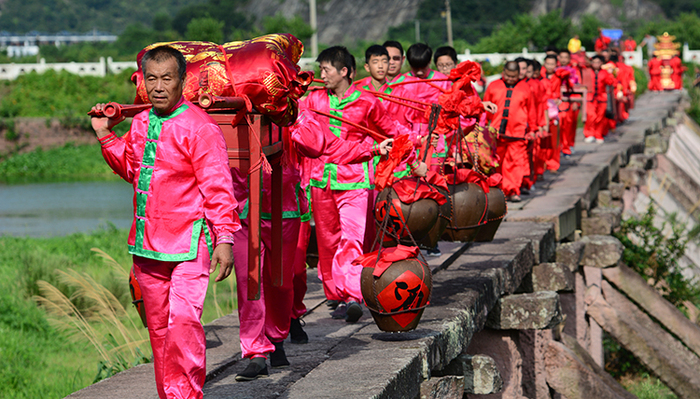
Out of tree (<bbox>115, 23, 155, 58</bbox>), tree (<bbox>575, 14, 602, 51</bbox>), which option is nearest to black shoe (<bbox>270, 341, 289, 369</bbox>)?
tree (<bbox>575, 14, 602, 51</bbox>)

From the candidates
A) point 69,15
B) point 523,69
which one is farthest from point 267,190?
point 69,15

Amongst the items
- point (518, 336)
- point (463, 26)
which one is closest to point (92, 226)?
point (518, 336)

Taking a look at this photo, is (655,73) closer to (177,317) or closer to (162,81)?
(162,81)

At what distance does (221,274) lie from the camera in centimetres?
363

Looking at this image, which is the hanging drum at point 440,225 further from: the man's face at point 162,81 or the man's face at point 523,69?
the man's face at point 523,69

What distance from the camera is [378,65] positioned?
685cm

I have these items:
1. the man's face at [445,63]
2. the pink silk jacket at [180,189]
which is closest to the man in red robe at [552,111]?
the man's face at [445,63]

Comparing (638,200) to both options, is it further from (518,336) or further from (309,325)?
(309,325)

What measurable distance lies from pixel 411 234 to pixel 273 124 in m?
0.98

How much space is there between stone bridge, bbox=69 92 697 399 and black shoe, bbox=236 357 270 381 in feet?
0.17

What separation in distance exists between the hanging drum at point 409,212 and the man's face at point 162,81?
5.43 ft

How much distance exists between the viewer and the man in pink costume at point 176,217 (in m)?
3.61

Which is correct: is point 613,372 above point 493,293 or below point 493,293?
below

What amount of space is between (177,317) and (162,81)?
3.10 feet
